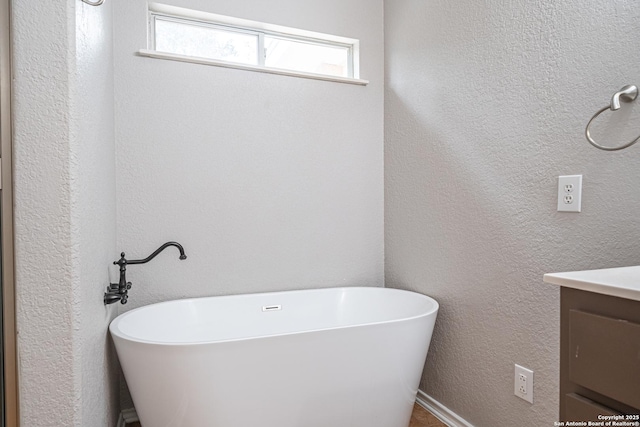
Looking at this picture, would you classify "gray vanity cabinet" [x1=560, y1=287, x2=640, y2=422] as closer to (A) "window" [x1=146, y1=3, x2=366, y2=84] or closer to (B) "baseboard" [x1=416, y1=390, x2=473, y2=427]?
(B) "baseboard" [x1=416, y1=390, x2=473, y2=427]

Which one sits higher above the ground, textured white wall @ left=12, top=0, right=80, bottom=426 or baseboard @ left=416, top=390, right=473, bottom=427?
textured white wall @ left=12, top=0, right=80, bottom=426

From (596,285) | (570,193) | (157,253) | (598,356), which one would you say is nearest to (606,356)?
(598,356)

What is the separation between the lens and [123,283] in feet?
5.91

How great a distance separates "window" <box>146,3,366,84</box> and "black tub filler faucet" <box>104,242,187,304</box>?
1.04 metres

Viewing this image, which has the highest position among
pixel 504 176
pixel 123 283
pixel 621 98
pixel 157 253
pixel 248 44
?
pixel 248 44

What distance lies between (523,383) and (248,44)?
227cm

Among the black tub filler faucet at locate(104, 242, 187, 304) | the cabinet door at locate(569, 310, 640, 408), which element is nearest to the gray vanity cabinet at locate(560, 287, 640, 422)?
the cabinet door at locate(569, 310, 640, 408)

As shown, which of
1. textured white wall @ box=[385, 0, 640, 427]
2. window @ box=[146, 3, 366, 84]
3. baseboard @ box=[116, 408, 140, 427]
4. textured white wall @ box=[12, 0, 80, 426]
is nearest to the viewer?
textured white wall @ box=[12, 0, 80, 426]

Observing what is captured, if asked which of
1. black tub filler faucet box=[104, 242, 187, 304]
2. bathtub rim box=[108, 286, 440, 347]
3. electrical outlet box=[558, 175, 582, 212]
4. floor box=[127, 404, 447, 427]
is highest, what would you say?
electrical outlet box=[558, 175, 582, 212]

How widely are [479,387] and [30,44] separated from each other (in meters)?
2.10

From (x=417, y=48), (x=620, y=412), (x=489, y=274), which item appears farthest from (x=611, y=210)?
(x=417, y=48)

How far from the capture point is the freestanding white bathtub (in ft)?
4.76

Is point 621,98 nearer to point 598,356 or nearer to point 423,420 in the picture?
point 598,356

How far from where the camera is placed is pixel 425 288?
221 centimetres
